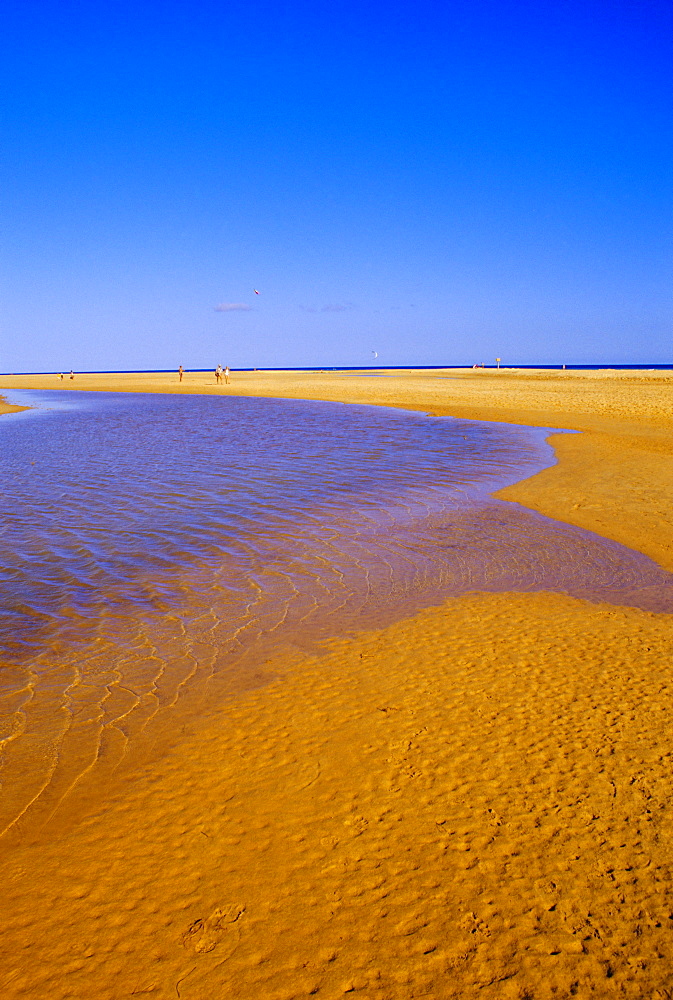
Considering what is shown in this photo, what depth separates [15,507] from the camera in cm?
1172

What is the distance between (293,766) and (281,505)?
7.92 m

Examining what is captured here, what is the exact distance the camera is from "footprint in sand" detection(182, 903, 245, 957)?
9.62 feet

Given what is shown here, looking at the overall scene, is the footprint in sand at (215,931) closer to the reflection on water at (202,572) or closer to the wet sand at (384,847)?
the wet sand at (384,847)

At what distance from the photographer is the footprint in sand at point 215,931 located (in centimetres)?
293

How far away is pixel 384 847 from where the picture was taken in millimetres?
3504

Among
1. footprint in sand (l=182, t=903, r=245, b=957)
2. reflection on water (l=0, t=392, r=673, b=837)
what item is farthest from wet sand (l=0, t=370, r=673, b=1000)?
reflection on water (l=0, t=392, r=673, b=837)

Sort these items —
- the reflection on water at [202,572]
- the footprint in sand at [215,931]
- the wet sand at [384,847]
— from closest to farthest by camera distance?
the wet sand at [384,847]
the footprint in sand at [215,931]
the reflection on water at [202,572]

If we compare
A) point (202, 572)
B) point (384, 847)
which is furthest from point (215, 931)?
point (202, 572)

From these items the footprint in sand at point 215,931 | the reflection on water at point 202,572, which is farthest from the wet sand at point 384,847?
the reflection on water at point 202,572

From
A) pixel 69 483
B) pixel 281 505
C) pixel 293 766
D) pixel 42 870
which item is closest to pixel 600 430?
pixel 281 505

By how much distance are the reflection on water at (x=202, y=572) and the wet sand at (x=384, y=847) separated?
0.62 meters

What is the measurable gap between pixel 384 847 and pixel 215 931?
3.30 feet

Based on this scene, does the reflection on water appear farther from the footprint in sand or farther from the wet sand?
the footprint in sand

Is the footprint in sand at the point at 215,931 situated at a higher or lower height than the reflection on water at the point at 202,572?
lower
